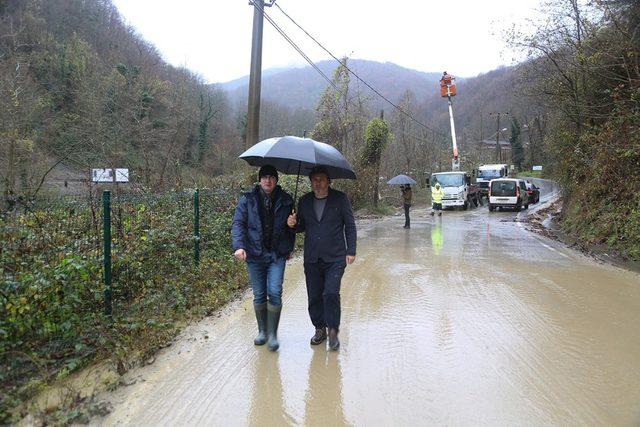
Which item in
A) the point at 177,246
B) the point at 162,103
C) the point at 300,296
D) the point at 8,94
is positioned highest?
the point at 162,103

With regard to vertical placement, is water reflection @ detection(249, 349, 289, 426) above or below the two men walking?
below

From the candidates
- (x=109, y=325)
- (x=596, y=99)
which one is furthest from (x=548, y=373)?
(x=596, y=99)

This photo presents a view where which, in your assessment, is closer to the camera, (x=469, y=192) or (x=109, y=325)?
(x=109, y=325)

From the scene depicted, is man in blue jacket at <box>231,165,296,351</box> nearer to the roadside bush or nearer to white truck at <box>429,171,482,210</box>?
the roadside bush

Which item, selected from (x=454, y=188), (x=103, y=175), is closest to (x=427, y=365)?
(x=103, y=175)

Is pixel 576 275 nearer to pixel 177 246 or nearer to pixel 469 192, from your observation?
pixel 177 246

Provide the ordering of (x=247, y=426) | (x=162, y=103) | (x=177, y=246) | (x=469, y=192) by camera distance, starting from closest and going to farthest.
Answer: (x=247, y=426) → (x=177, y=246) → (x=469, y=192) → (x=162, y=103)

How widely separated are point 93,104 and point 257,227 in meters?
26.4

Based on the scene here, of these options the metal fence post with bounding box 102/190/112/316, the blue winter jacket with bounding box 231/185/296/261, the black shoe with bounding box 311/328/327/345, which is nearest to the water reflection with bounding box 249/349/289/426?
Result: the black shoe with bounding box 311/328/327/345

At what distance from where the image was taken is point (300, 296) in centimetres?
666

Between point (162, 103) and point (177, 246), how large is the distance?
3661cm

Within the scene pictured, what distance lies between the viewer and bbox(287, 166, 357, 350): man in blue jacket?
4332mm

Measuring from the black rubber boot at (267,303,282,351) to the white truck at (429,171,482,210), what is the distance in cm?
2365

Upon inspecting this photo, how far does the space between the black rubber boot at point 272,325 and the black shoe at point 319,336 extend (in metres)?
0.35
